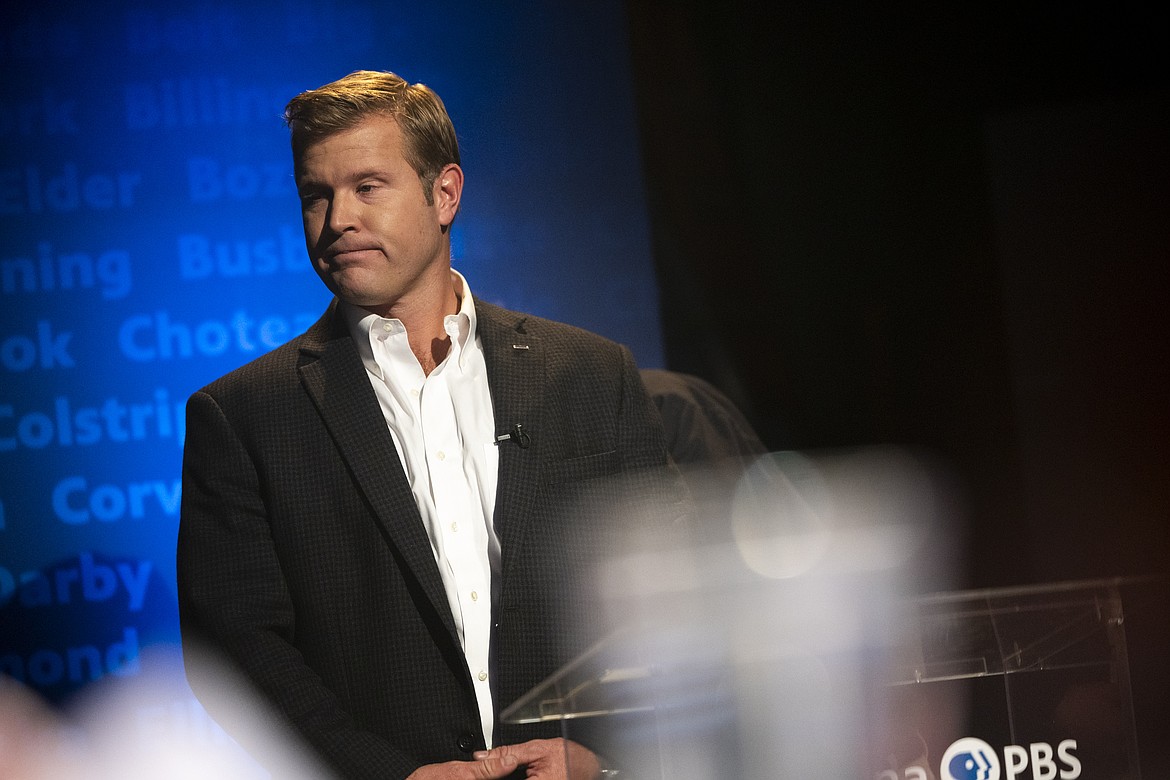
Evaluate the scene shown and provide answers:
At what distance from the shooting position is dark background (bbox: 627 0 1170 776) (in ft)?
11.8

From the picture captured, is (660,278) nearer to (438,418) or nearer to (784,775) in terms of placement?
(438,418)

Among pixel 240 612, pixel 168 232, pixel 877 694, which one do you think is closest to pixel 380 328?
pixel 240 612

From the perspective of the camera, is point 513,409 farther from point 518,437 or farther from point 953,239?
point 953,239

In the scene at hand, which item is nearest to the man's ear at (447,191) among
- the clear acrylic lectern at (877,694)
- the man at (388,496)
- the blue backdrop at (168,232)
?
the man at (388,496)

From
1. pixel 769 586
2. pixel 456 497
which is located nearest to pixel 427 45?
pixel 456 497

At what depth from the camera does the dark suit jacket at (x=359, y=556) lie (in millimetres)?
1968

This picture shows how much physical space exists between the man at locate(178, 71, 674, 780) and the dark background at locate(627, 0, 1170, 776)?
5.13ft

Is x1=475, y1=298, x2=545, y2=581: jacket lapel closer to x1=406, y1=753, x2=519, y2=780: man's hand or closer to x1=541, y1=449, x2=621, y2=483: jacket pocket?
x1=541, y1=449, x2=621, y2=483: jacket pocket

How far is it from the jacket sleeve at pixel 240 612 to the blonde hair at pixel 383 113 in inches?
20.4

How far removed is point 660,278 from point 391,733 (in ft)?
6.15

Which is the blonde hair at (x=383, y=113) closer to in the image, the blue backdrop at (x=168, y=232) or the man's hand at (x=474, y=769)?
the man's hand at (x=474, y=769)

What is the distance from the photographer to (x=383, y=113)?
81.8 inches

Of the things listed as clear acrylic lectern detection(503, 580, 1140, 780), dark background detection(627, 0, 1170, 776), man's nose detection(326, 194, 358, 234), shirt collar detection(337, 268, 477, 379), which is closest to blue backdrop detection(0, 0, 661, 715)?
dark background detection(627, 0, 1170, 776)

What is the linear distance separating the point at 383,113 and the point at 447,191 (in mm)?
186
